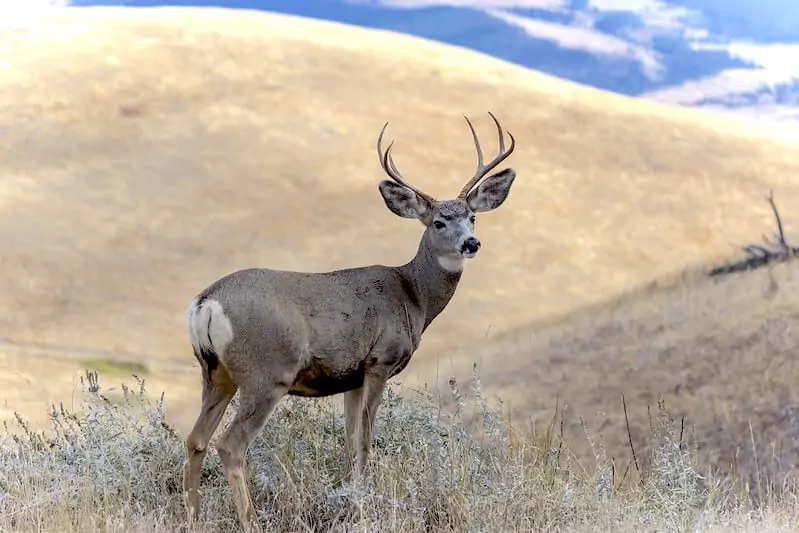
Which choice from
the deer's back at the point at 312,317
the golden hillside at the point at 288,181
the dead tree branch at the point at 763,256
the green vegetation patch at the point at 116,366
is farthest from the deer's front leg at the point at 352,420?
the green vegetation patch at the point at 116,366

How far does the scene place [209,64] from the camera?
2270 cm

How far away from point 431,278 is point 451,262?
5.7 inches

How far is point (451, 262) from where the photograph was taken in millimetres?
5918

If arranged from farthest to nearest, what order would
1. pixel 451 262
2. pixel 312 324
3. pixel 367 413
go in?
pixel 451 262, pixel 367 413, pixel 312 324

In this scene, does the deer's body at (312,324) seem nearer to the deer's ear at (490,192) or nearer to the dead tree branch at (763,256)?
the deer's ear at (490,192)

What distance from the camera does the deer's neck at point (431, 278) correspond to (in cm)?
593

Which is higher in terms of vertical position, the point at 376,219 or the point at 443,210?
the point at 443,210

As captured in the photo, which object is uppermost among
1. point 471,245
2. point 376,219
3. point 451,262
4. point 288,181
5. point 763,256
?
point 471,245

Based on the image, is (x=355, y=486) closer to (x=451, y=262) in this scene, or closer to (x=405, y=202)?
(x=451, y=262)

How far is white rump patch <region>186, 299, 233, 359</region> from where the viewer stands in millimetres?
5027

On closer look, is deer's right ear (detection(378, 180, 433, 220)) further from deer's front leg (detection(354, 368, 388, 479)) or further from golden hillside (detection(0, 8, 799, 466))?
golden hillside (detection(0, 8, 799, 466))

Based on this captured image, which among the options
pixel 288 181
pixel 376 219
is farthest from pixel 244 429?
pixel 288 181

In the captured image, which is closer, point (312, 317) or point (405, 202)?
point (312, 317)

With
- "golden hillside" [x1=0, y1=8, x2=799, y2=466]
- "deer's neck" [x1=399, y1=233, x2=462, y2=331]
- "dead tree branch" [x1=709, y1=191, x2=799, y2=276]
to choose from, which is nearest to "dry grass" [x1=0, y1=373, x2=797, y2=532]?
"deer's neck" [x1=399, y1=233, x2=462, y2=331]
